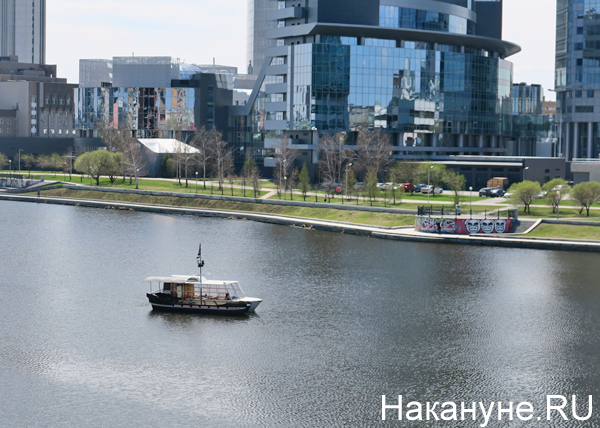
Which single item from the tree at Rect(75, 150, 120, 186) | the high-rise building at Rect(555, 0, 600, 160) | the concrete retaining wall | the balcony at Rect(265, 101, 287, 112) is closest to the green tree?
the balcony at Rect(265, 101, 287, 112)

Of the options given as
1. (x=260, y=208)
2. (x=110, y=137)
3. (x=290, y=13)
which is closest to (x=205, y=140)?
(x=110, y=137)

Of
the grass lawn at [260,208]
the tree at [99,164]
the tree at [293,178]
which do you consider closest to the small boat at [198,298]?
the grass lawn at [260,208]

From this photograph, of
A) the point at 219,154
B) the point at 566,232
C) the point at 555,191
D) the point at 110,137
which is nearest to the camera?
the point at 566,232

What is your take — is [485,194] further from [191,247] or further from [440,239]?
[191,247]

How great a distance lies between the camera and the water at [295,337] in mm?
42438

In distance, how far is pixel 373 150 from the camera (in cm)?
15500

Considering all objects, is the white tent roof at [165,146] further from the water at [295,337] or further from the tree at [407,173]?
the water at [295,337]

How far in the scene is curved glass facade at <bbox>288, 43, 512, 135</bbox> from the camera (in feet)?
533

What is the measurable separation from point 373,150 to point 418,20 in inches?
1284

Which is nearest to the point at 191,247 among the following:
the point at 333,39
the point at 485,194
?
the point at 485,194

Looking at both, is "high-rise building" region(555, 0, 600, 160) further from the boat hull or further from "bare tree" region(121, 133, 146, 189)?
the boat hull

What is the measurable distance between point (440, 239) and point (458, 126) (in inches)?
3237

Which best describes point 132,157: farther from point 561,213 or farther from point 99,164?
point 561,213

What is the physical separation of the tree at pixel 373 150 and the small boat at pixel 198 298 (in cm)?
8767
